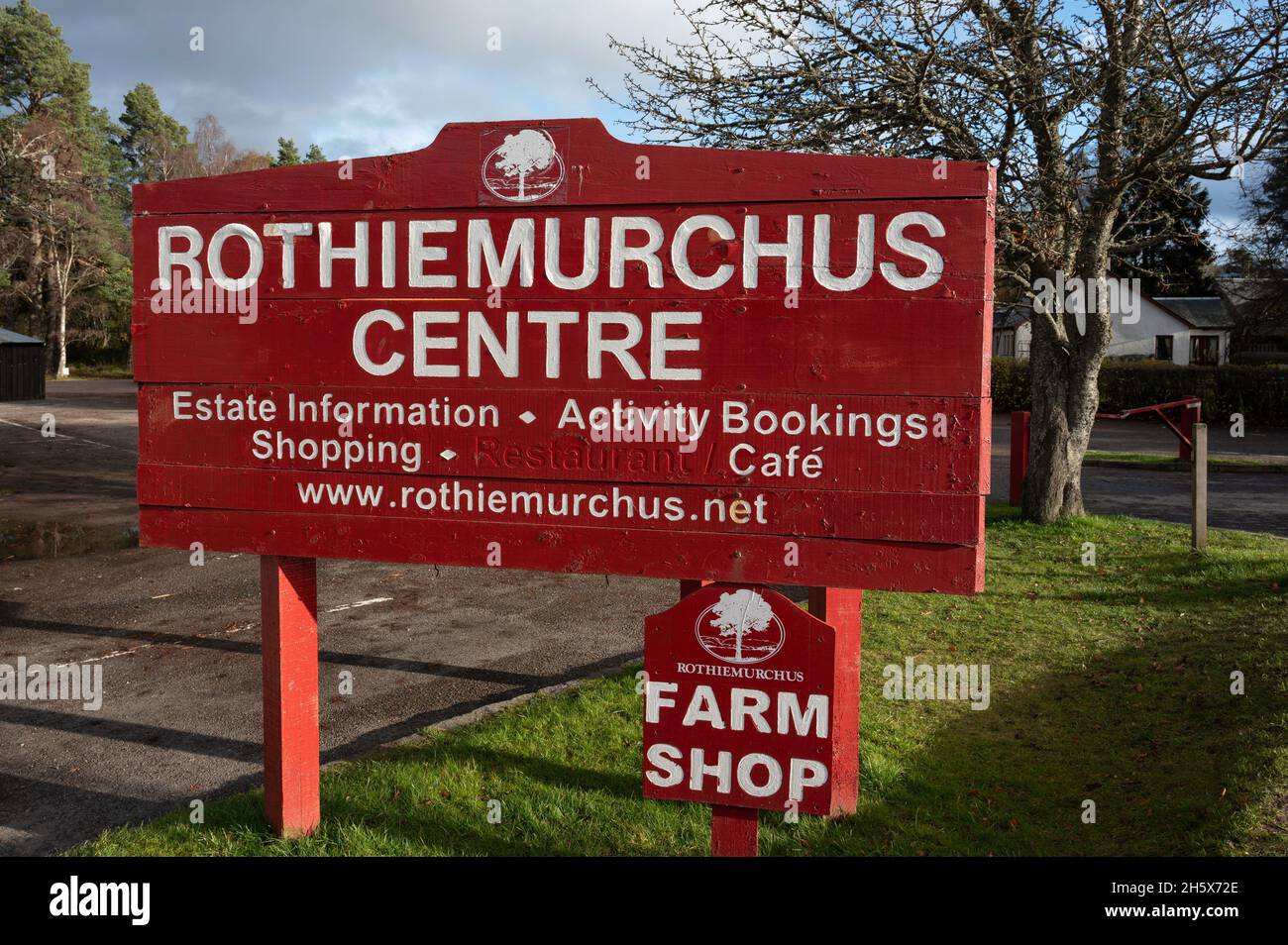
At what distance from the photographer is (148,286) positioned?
3.69m

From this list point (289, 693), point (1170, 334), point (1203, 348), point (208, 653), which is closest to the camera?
point (289, 693)

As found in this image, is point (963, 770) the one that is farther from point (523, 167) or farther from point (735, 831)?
point (523, 167)

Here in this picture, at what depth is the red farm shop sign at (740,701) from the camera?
9.92 ft

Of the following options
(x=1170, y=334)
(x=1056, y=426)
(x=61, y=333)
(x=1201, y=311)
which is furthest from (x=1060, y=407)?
(x=61, y=333)

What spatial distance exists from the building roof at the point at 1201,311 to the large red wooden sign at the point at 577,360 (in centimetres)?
5141

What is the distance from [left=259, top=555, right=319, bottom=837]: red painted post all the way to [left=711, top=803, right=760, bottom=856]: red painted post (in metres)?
1.73

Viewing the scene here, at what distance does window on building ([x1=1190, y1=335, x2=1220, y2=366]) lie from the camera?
47.7 m

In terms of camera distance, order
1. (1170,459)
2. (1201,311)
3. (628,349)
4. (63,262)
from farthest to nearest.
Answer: (1201,311), (63,262), (1170,459), (628,349)

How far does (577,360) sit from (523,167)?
0.68 metres

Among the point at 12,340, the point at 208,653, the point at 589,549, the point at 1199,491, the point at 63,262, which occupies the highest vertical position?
the point at 63,262

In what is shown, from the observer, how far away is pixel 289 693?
12.8 feet

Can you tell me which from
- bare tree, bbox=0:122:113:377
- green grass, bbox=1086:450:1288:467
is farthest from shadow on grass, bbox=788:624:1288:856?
bare tree, bbox=0:122:113:377
